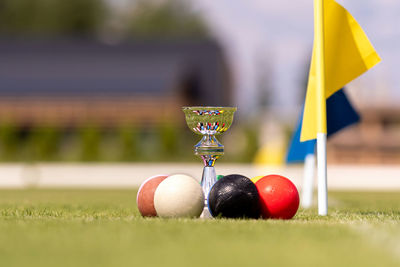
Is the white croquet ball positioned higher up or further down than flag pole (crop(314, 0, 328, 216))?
further down

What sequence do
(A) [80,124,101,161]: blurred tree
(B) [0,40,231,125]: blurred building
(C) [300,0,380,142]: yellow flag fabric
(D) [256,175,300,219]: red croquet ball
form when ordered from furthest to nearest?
(B) [0,40,231,125]: blurred building < (A) [80,124,101,161]: blurred tree < (C) [300,0,380,142]: yellow flag fabric < (D) [256,175,300,219]: red croquet ball

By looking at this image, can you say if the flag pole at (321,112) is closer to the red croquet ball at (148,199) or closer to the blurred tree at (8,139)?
the red croquet ball at (148,199)

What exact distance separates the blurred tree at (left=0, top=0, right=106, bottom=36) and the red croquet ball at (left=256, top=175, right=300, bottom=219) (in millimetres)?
59863

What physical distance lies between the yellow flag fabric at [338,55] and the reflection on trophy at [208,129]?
102 centimetres

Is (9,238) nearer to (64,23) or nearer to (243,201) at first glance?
(243,201)

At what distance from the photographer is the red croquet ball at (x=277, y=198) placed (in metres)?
7.85

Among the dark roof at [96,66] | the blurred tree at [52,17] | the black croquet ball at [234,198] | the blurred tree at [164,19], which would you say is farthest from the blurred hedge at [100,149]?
the blurred tree at [164,19]

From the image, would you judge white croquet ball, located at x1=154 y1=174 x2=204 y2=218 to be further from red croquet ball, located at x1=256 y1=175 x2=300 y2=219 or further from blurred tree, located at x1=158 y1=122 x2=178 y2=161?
blurred tree, located at x1=158 y1=122 x2=178 y2=161

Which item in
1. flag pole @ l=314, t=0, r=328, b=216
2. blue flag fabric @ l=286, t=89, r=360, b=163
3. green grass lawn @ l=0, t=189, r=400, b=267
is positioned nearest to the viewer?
green grass lawn @ l=0, t=189, r=400, b=267

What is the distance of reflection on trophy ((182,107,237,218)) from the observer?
861cm

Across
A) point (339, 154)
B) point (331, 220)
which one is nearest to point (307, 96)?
point (331, 220)

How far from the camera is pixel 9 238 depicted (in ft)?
19.7

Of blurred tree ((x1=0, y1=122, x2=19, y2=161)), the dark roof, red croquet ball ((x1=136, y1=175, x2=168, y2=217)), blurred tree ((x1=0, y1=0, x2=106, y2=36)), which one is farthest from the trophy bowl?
blurred tree ((x1=0, y1=0, x2=106, y2=36))

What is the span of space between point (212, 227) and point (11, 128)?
2224 centimetres
